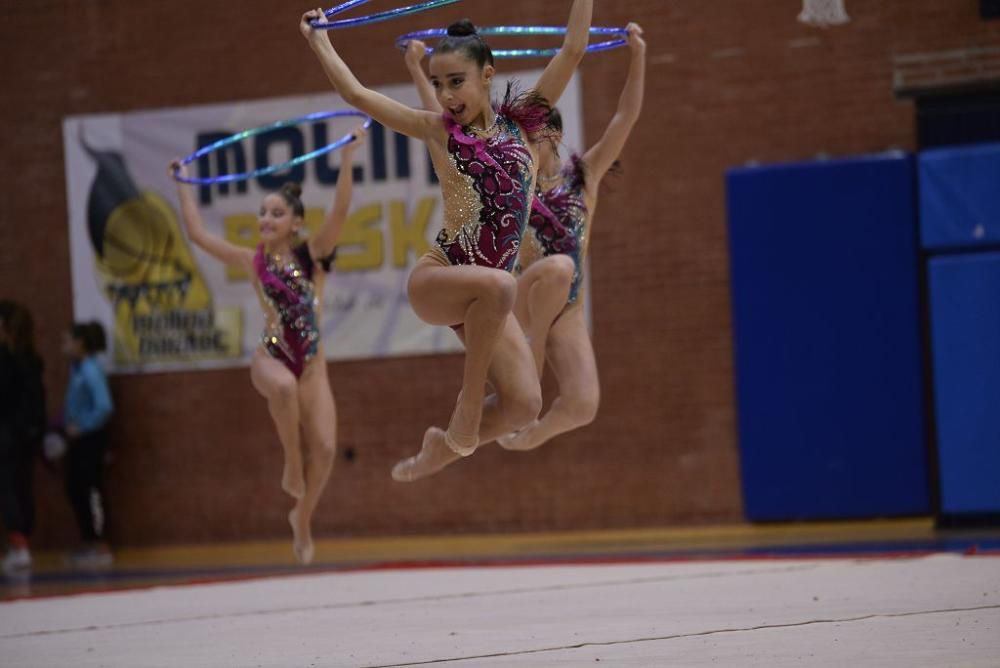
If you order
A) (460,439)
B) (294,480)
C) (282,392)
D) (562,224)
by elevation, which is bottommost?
(294,480)

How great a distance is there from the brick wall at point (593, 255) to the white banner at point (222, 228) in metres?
0.16

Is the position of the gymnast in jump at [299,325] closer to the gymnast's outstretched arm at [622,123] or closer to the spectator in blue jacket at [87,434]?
the gymnast's outstretched arm at [622,123]

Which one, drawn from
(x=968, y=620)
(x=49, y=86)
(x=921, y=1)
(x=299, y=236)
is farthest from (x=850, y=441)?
(x=49, y=86)

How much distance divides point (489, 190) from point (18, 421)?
5643mm

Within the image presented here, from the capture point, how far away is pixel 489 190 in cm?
448

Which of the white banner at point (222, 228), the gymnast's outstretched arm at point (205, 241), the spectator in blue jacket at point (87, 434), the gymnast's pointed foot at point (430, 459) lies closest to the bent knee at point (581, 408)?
the gymnast's pointed foot at point (430, 459)

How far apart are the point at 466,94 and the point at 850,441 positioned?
4.95m

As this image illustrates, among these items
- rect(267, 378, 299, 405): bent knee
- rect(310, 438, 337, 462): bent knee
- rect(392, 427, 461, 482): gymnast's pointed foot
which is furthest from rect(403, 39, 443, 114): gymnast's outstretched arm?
rect(310, 438, 337, 462): bent knee

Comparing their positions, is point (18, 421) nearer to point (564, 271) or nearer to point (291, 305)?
point (291, 305)

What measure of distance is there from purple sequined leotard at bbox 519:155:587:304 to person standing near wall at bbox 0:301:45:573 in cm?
476

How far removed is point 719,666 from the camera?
3.55m

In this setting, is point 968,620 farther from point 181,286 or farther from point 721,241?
point 181,286

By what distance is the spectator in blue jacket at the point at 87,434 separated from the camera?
9328 millimetres

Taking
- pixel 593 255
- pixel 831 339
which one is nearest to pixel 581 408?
pixel 831 339
